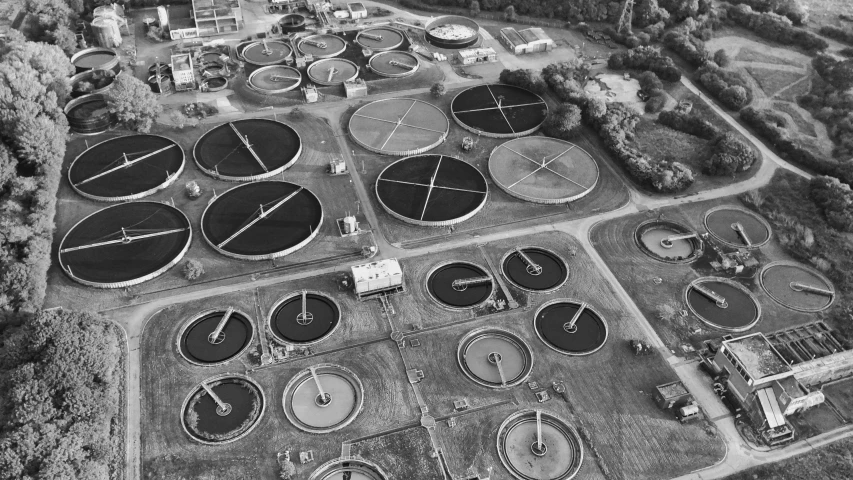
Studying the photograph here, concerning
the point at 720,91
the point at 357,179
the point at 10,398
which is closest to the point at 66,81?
the point at 357,179

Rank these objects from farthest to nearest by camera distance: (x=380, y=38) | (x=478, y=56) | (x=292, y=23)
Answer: (x=292, y=23) < (x=380, y=38) < (x=478, y=56)

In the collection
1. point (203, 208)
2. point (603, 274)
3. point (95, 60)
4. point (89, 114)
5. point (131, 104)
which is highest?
point (131, 104)

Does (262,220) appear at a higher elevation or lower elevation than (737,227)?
lower

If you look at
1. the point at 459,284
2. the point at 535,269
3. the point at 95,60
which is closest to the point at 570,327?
the point at 535,269

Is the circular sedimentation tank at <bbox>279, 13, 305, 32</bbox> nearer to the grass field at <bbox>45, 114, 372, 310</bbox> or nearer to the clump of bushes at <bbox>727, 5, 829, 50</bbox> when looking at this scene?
the grass field at <bbox>45, 114, 372, 310</bbox>

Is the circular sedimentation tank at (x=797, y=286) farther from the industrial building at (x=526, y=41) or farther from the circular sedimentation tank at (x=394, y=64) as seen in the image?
the circular sedimentation tank at (x=394, y=64)

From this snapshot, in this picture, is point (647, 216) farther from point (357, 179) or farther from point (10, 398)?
point (10, 398)

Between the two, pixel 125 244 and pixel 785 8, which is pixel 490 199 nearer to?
pixel 125 244

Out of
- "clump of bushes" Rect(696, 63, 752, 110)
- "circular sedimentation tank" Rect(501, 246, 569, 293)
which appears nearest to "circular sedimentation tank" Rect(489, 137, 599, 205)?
"circular sedimentation tank" Rect(501, 246, 569, 293)
